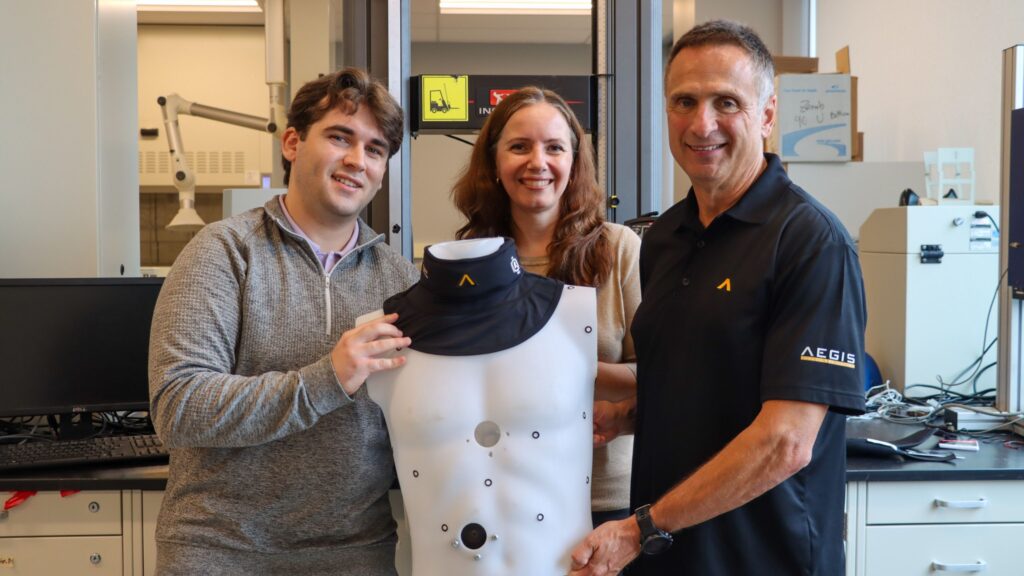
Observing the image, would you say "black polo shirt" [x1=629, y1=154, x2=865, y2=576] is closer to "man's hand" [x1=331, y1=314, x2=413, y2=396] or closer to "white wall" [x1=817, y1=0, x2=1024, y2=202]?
"man's hand" [x1=331, y1=314, x2=413, y2=396]

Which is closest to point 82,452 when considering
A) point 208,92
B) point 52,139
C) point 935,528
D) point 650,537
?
point 52,139

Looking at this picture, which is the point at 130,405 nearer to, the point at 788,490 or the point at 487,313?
the point at 487,313

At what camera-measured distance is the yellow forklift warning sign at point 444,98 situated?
252 cm

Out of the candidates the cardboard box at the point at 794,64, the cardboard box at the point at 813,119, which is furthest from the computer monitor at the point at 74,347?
the cardboard box at the point at 794,64

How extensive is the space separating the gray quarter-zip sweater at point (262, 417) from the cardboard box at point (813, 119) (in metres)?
3.01

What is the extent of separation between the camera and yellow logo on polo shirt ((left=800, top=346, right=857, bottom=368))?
1255 millimetres

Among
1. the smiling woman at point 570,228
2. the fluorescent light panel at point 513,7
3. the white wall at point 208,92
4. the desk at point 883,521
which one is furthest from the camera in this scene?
the white wall at point 208,92

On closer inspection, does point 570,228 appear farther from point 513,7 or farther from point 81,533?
point 513,7

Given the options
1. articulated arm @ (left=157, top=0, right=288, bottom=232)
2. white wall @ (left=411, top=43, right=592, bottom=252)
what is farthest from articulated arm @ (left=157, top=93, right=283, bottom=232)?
white wall @ (left=411, top=43, right=592, bottom=252)

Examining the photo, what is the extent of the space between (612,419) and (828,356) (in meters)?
0.50

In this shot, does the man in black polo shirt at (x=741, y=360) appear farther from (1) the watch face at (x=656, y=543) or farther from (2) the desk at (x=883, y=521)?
(2) the desk at (x=883, y=521)

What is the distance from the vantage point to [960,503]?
80.6 inches

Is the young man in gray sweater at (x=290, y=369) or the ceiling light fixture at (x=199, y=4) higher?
the ceiling light fixture at (x=199, y=4)

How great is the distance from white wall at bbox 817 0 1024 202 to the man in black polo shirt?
10.7ft
